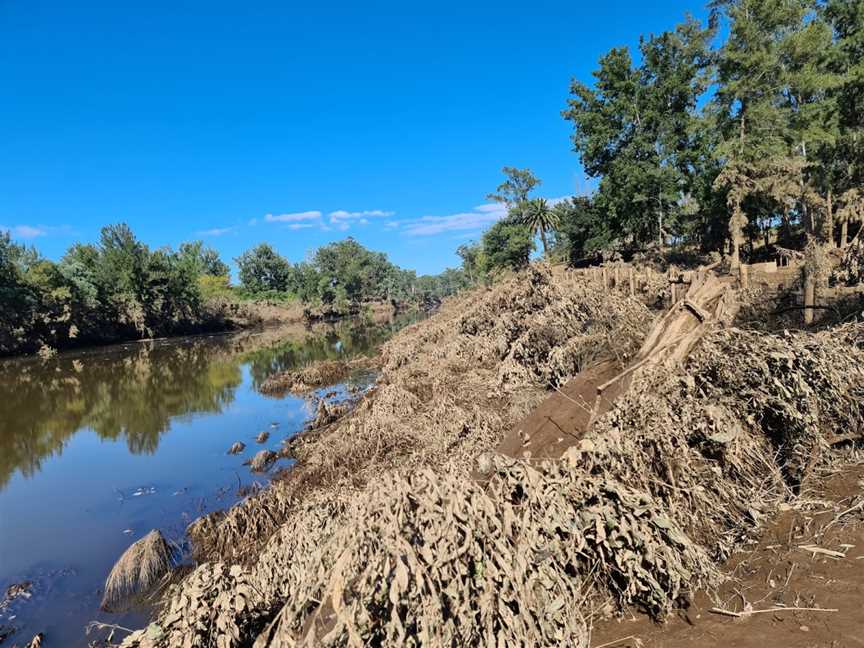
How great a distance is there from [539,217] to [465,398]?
4652cm

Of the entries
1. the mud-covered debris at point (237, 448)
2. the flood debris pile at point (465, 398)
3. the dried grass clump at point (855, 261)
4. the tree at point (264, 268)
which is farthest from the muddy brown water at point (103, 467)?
the tree at point (264, 268)

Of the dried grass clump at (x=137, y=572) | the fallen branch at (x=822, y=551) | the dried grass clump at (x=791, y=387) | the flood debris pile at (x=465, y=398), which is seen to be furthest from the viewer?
the flood debris pile at (x=465, y=398)

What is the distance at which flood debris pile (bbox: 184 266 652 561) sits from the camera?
7.59 meters

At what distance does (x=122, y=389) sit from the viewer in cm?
2344

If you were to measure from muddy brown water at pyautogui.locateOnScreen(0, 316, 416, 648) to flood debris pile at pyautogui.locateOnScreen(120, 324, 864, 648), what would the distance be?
482 cm

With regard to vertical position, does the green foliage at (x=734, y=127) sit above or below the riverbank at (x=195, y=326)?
above

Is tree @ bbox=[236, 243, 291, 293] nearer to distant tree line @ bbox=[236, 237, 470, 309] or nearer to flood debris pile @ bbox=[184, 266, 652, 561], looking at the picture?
distant tree line @ bbox=[236, 237, 470, 309]

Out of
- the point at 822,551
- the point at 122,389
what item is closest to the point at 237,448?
the point at 822,551

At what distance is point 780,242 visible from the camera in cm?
3200

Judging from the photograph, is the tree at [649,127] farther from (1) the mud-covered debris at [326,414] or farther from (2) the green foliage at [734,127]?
(1) the mud-covered debris at [326,414]

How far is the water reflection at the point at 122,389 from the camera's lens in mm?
15531

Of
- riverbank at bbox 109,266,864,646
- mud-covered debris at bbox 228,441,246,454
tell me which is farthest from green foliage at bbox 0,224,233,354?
riverbank at bbox 109,266,864,646

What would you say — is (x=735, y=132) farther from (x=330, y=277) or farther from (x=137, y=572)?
(x=330, y=277)

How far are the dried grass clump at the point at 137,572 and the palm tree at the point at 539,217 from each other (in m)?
49.7
